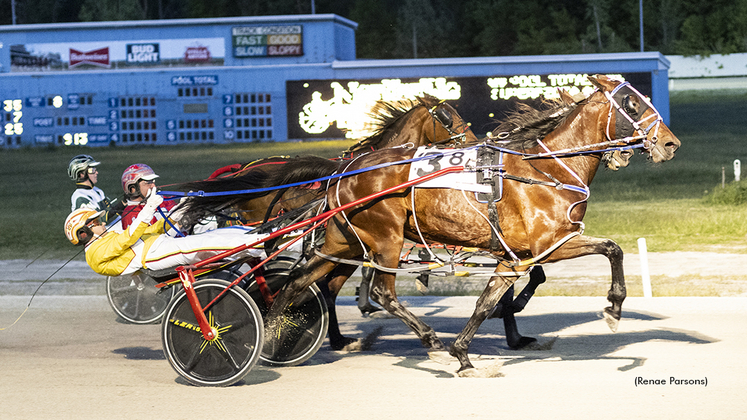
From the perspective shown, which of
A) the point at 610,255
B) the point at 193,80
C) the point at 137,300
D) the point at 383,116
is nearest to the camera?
the point at 610,255

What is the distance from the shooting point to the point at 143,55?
33.5 meters

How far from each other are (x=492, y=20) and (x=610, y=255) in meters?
63.4

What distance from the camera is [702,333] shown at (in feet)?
22.4

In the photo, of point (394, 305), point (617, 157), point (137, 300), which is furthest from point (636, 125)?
point (137, 300)

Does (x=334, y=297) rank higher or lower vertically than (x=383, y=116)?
lower

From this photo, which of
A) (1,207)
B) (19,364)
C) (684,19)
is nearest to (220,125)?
(1,207)

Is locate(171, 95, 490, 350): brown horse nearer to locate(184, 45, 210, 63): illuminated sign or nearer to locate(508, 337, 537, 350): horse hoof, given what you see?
locate(508, 337, 537, 350): horse hoof

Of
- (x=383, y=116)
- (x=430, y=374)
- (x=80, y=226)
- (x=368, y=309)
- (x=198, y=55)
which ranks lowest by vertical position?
(x=430, y=374)

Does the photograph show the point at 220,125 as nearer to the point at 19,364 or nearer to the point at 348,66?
the point at 348,66

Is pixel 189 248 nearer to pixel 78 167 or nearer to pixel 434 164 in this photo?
pixel 434 164

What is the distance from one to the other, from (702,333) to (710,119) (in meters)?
32.6

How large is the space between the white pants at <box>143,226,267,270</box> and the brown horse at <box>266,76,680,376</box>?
0.52m

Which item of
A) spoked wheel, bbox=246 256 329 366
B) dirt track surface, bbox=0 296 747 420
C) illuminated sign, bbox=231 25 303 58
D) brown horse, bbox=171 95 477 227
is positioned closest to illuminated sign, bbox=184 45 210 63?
illuminated sign, bbox=231 25 303 58

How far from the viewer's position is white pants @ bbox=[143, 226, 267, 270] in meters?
5.92
